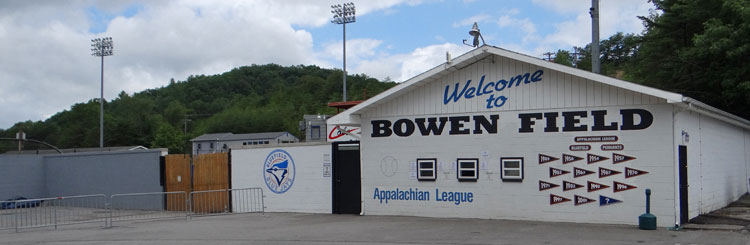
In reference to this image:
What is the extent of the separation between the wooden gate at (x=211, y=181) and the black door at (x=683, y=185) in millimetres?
13275

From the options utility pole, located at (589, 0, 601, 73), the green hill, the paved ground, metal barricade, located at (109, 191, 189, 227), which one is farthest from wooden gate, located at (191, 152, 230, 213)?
the green hill

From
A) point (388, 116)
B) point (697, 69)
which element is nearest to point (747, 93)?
point (697, 69)

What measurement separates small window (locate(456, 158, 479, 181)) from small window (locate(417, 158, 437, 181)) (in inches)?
26.3

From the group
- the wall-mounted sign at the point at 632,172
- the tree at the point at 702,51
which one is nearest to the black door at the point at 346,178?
the wall-mounted sign at the point at 632,172

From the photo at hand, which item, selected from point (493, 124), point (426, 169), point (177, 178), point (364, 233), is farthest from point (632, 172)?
point (177, 178)

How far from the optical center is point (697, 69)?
27906 mm

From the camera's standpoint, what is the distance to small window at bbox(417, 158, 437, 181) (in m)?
16.6

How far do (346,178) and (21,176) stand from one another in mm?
16373

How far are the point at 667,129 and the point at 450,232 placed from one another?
5115 mm

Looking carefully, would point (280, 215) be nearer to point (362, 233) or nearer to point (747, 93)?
point (362, 233)

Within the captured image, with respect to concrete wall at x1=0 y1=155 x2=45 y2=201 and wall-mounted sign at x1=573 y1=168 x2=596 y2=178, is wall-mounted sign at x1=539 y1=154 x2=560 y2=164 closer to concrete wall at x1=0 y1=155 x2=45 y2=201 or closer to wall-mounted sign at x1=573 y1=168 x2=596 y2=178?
wall-mounted sign at x1=573 y1=168 x2=596 y2=178

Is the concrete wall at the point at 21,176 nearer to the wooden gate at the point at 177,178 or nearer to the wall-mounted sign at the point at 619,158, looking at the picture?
the wooden gate at the point at 177,178

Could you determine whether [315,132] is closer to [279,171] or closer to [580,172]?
[279,171]

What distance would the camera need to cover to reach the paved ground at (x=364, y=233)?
11.8 meters
